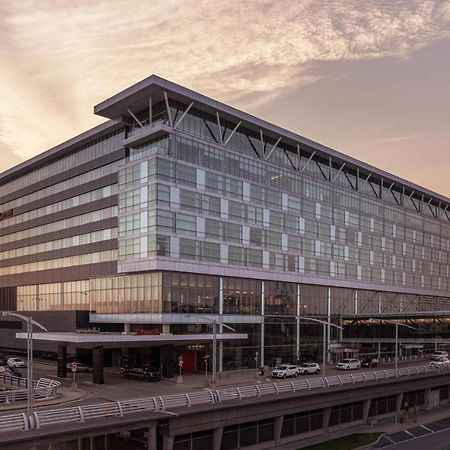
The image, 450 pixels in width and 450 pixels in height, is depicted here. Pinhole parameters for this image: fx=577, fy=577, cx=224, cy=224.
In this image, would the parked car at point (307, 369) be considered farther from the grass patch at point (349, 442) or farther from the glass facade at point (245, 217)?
the grass patch at point (349, 442)

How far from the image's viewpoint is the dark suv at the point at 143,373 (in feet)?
207

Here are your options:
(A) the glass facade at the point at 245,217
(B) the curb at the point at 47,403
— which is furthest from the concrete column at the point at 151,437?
(A) the glass facade at the point at 245,217

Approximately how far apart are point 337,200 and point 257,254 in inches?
936

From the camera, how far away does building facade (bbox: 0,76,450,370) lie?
74.1 m

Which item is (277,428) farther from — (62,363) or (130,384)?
(62,363)

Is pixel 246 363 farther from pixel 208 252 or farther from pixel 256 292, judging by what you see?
pixel 208 252

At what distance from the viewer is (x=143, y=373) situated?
209 ft

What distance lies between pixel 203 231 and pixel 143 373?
21133 mm

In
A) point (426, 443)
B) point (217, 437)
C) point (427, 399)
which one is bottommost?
point (427, 399)

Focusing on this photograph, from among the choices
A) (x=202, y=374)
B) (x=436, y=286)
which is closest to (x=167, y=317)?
(x=202, y=374)

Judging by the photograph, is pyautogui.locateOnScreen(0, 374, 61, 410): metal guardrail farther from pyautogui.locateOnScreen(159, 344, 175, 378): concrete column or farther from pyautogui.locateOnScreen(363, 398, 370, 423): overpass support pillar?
pyautogui.locateOnScreen(363, 398, 370, 423): overpass support pillar

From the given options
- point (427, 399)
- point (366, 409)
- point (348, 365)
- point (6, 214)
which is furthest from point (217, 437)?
point (6, 214)

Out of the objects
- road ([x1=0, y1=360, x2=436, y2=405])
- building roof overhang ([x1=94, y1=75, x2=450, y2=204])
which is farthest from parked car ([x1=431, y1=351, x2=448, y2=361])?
building roof overhang ([x1=94, y1=75, x2=450, y2=204])

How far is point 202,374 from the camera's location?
72375 millimetres
